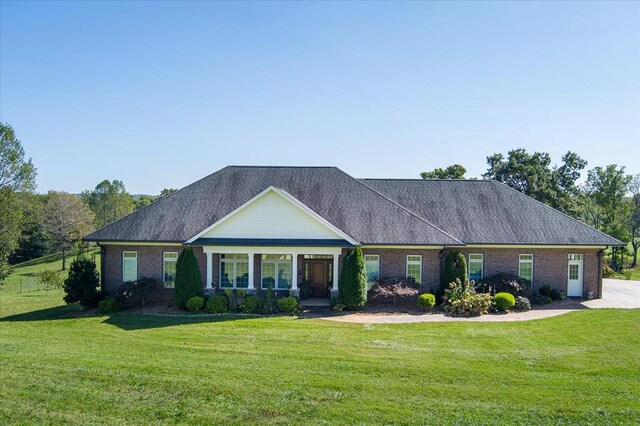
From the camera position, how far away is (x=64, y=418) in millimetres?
9531

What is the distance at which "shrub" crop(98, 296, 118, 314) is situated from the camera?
21.4 meters

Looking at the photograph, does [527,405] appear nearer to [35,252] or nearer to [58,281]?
[58,281]

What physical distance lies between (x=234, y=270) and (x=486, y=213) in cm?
1442

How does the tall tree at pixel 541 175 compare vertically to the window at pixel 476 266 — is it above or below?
above

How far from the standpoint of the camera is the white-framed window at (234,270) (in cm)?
2348

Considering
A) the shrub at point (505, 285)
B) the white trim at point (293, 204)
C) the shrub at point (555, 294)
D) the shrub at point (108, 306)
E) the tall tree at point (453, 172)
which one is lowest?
the shrub at point (108, 306)

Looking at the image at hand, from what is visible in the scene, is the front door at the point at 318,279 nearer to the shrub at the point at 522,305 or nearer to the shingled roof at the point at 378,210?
the shingled roof at the point at 378,210

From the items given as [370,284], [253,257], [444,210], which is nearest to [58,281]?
[253,257]

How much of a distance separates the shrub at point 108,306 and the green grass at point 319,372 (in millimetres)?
2458

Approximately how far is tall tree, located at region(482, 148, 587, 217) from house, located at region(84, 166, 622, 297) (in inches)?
710

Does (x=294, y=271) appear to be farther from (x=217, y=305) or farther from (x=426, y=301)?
(x=426, y=301)

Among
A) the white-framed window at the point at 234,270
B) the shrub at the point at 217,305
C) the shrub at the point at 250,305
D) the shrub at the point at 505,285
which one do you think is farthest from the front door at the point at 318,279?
the shrub at the point at 505,285

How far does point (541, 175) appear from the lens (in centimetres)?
4309

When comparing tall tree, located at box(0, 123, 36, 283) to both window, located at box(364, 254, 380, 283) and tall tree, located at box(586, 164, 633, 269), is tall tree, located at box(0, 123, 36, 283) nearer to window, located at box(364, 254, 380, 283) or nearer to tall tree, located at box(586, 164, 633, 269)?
window, located at box(364, 254, 380, 283)
